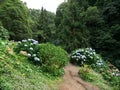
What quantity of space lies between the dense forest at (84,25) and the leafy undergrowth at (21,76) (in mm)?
12227

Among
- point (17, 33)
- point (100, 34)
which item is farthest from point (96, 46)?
point (17, 33)

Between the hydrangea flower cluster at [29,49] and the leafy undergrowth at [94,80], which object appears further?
the leafy undergrowth at [94,80]

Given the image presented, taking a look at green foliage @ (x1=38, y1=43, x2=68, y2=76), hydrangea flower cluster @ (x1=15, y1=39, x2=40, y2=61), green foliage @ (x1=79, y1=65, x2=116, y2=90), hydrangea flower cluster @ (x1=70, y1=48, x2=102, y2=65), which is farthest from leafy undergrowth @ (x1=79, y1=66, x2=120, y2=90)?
hydrangea flower cluster @ (x1=15, y1=39, x2=40, y2=61)

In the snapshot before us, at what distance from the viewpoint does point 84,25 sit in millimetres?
21234

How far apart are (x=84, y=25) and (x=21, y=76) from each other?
1483 cm

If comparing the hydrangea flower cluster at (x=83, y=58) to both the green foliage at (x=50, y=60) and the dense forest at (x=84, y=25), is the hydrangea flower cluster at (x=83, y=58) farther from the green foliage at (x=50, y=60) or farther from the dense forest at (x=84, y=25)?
the dense forest at (x=84, y=25)

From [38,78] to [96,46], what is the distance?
1525 cm

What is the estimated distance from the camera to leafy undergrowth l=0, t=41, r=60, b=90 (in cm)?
615

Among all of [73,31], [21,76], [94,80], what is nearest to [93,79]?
[94,80]

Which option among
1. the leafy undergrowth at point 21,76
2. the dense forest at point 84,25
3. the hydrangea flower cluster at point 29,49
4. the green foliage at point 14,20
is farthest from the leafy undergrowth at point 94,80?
the green foliage at point 14,20

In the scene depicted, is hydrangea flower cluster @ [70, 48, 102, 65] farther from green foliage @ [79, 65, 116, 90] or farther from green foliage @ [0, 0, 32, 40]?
green foliage @ [0, 0, 32, 40]

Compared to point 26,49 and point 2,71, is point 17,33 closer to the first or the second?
point 26,49

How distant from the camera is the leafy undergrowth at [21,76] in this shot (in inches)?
242

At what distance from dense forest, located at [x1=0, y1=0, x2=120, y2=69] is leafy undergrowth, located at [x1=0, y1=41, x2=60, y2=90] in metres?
12.2
